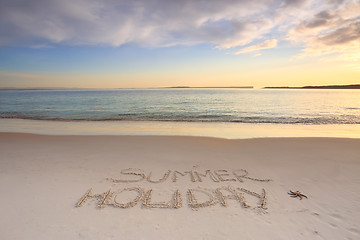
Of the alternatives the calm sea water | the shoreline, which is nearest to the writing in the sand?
the shoreline

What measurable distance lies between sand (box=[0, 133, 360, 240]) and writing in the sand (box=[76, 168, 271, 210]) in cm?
2

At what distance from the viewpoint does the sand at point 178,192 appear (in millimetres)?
3131

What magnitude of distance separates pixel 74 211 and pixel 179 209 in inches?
75.9

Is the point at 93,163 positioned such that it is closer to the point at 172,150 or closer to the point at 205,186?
the point at 172,150

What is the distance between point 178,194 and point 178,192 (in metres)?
0.08

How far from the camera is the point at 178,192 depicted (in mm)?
4297

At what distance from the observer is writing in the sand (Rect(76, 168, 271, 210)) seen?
12.6 ft

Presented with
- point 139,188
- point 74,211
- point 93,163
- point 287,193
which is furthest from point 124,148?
point 287,193

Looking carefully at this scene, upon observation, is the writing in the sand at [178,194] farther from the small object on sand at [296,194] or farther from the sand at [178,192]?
the small object on sand at [296,194]

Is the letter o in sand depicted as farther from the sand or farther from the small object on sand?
the small object on sand

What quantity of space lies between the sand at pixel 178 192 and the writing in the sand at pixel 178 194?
0.02m

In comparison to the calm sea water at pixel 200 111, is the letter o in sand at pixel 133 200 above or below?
above

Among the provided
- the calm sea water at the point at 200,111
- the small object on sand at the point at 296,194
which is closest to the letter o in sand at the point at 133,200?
the small object on sand at the point at 296,194

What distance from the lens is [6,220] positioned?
324cm
